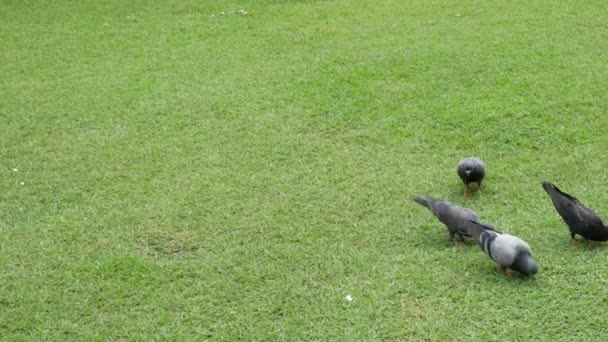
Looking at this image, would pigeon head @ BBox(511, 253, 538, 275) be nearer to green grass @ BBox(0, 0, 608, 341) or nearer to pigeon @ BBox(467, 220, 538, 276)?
pigeon @ BBox(467, 220, 538, 276)

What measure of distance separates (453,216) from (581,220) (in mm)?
683

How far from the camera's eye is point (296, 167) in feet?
18.6

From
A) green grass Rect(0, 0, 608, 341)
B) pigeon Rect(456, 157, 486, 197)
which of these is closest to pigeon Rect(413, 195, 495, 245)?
green grass Rect(0, 0, 608, 341)

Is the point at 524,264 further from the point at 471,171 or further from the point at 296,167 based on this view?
the point at 296,167

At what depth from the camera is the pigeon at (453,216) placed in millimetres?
4399

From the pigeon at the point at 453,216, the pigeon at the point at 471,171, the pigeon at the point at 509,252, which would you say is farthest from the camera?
the pigeon at the point at 471,171

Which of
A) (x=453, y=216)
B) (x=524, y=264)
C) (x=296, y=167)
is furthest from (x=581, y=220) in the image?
(x=296, y=167)

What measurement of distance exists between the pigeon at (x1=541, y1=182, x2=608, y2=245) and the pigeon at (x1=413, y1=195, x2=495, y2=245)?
0.45 metres

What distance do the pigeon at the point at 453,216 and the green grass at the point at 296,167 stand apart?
0.42 feet

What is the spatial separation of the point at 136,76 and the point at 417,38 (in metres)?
2.83

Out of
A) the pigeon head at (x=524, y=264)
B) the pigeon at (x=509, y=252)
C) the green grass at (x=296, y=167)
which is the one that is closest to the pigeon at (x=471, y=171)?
the green grass at (x=296, y=167)

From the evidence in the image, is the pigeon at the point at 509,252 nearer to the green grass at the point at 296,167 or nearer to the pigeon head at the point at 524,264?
the pigeon head at the point at 524,264

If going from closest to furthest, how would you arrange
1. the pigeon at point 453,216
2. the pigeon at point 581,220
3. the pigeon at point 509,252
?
the pigeon at point 509,252
the pigeon at point 581,220
the pigeon at point 453,216

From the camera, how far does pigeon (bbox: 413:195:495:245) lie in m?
4.40
